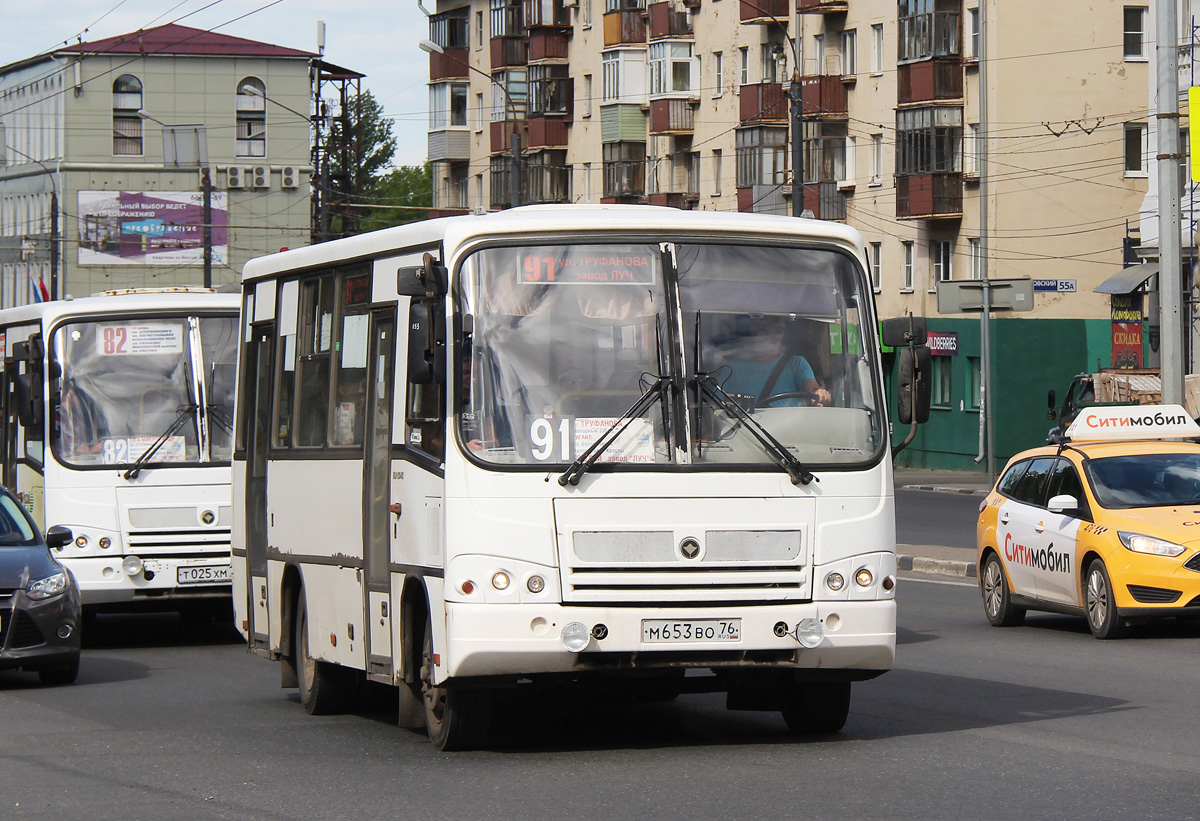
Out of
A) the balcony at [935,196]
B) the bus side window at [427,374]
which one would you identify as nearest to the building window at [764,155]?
the balcony at [935,196]

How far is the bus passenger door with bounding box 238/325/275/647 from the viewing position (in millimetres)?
13508

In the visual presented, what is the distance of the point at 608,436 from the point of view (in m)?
10.0

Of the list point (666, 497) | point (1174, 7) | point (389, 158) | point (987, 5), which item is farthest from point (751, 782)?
point (389, 158)

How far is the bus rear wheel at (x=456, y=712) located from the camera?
10.3m

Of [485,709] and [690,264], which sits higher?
[690,264]

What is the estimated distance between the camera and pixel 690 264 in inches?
409

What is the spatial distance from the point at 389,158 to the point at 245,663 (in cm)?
11227

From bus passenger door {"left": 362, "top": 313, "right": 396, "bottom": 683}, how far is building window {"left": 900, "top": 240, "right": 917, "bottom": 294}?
153 feet

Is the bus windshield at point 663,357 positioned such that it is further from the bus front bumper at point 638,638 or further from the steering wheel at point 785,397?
the bus front bumper at point 638,638

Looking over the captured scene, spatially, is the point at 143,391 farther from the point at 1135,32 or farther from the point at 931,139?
the point at 1135,32

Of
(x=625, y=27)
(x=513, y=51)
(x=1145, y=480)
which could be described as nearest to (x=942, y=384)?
(x=625, y=27)

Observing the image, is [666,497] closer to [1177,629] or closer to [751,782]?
[751,782]

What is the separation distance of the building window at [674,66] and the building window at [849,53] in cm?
931

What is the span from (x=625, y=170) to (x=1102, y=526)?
55629mm
